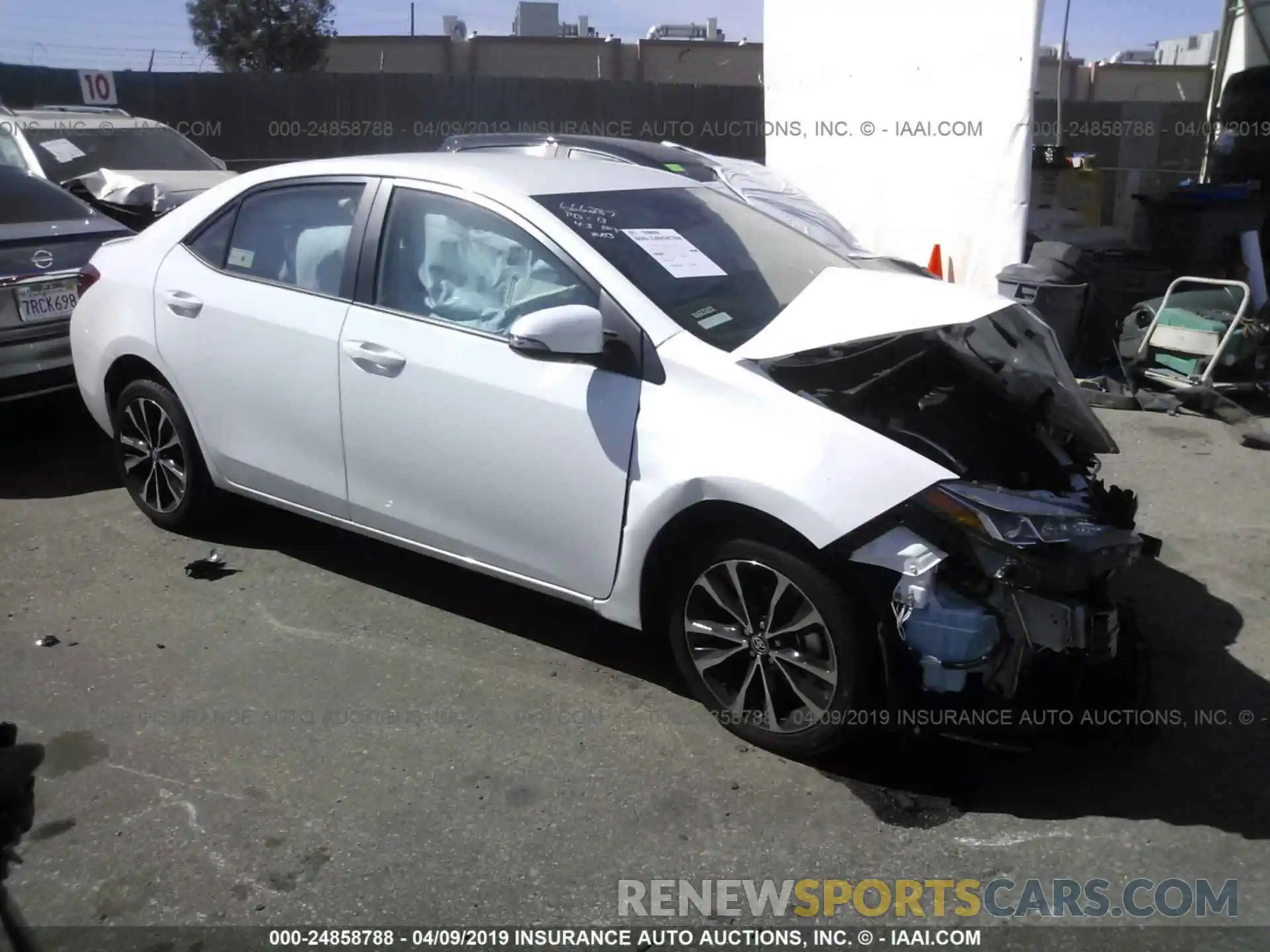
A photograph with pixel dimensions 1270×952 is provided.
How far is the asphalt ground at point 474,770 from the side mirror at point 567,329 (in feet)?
3.94

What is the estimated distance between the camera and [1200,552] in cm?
507

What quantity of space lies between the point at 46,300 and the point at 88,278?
115 cm

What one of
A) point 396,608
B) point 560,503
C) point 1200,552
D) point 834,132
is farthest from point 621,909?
point 834,132

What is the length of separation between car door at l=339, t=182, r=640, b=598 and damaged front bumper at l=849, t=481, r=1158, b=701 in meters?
0.90

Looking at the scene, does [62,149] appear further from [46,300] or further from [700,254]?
[700,254]

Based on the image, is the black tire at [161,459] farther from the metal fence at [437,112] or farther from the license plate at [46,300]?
the metal fence at [437,112]

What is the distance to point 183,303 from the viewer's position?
4727mm

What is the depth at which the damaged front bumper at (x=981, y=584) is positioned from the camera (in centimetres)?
312

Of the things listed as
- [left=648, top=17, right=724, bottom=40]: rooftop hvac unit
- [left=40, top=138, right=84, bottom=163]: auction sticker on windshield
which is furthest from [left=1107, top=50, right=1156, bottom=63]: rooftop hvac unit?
[left=40, top=138, right=84, bottom=163]: auction sticker on windshield

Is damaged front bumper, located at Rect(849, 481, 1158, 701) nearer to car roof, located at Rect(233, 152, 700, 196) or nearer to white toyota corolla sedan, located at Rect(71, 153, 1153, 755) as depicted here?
white toyota corolla sedan, located at Rect(71, 153, 1153, 755)

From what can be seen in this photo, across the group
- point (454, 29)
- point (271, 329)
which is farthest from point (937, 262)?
point (454, 29)

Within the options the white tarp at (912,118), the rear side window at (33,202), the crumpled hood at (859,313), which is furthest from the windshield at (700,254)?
the white tarp at (912,118)

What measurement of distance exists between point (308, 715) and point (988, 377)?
248 cm

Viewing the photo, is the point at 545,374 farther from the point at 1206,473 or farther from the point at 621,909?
the point at 1206,473
